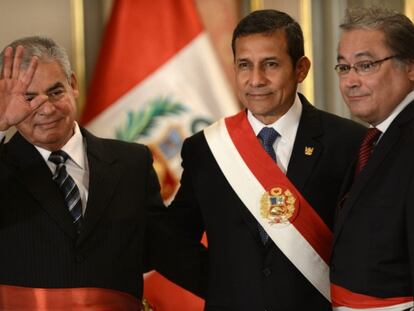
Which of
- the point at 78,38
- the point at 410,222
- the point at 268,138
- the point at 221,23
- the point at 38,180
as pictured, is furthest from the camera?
the point at 221,23

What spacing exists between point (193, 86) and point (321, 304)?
1.21 m

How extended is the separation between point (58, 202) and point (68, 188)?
0.18 ft

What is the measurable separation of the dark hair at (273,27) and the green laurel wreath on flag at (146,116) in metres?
0.90

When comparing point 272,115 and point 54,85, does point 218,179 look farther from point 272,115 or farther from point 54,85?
point 54,85

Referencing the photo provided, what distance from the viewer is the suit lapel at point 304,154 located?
6.58 feet

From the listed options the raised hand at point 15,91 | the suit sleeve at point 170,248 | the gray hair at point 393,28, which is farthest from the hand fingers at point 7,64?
the gray hair at point 393,28

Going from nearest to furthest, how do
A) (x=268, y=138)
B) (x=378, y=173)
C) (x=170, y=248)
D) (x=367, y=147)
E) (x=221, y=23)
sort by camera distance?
(x=378, y=173), (x=367, y=147), (x=268, y=138), (x=170, y=248), (x=221, y=23)

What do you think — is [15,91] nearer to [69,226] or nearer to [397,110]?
[69,226]

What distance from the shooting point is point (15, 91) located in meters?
1.88

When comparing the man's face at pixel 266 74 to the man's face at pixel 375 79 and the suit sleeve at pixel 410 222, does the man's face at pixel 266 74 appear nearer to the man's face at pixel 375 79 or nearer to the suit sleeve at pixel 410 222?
the man's face at pixel 375 79

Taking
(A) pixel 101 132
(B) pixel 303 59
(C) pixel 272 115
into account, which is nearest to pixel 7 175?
(C) pixel 272 115

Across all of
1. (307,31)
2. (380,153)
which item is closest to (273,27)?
(380,153)

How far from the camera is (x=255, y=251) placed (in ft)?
6.56

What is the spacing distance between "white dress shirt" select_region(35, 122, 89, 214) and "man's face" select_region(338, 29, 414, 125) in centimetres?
70
